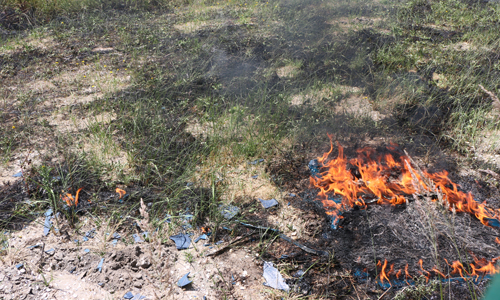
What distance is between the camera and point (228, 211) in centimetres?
288

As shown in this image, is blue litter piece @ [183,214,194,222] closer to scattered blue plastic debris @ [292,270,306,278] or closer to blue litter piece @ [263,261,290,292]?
blue litter piece @ [263,261,290,292]

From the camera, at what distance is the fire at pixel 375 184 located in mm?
2834

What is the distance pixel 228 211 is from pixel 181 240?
1.57ft

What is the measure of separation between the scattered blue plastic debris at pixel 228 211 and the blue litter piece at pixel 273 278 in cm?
55

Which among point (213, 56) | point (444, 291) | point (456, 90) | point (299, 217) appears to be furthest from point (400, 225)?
point (213, 56)

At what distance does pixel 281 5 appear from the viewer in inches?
303

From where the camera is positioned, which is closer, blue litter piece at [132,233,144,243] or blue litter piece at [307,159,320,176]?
blue litter piece at [132,233,144,243]

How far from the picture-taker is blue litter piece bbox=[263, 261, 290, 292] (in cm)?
235

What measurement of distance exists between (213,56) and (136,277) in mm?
4041

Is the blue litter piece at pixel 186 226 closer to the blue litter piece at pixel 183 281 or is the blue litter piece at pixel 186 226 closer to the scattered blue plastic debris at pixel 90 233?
the blue litter piece at pixel 183 281

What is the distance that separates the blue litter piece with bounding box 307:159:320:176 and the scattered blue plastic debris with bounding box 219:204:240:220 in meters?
0.92

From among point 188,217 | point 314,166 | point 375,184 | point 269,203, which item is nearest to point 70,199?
point 188,217

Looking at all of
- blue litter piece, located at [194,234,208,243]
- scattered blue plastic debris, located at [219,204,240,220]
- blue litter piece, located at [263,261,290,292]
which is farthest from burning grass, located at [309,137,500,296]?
blue litter piece, located at [194,234,208,243]

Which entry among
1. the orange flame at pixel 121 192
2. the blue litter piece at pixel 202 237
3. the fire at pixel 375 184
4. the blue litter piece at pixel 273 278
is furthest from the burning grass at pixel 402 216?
the orange flame at pixel 121 192
